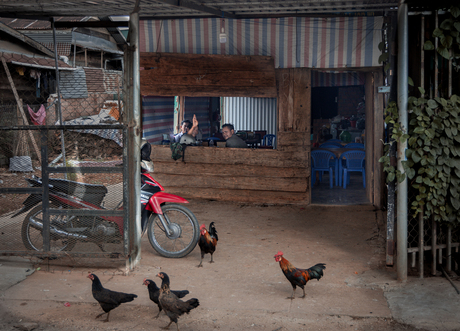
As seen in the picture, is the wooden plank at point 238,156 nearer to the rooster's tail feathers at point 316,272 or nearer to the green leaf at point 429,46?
the green leaf at point 429,46

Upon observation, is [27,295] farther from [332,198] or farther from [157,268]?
[332,198]

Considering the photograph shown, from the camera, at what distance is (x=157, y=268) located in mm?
5145

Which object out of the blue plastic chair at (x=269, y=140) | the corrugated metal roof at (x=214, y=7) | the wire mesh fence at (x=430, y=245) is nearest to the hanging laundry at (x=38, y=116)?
the corrugated metal roof at (x=214, y=7)

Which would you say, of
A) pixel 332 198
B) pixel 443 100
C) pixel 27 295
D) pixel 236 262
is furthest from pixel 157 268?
pixel 332 198

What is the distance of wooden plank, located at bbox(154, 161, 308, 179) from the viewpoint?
838cm

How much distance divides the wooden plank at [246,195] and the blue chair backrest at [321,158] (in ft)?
6.83

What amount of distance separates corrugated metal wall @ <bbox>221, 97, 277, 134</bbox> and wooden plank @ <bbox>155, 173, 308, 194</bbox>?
5948mm

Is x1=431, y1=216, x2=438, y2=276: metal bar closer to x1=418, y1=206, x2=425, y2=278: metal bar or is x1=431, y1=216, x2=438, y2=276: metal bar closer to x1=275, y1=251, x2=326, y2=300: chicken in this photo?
x1=418, y1=206, x2=425, y2=278: metal bar

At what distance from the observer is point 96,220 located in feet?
16.8

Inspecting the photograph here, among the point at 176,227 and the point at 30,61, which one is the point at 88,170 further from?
the point at 30,61

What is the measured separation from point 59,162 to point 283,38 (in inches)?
310

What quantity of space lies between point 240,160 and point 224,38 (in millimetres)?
2370

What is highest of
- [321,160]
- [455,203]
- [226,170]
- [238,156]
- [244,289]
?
[238,156]

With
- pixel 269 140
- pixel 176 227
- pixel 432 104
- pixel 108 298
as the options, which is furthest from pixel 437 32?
pixel 269 140
